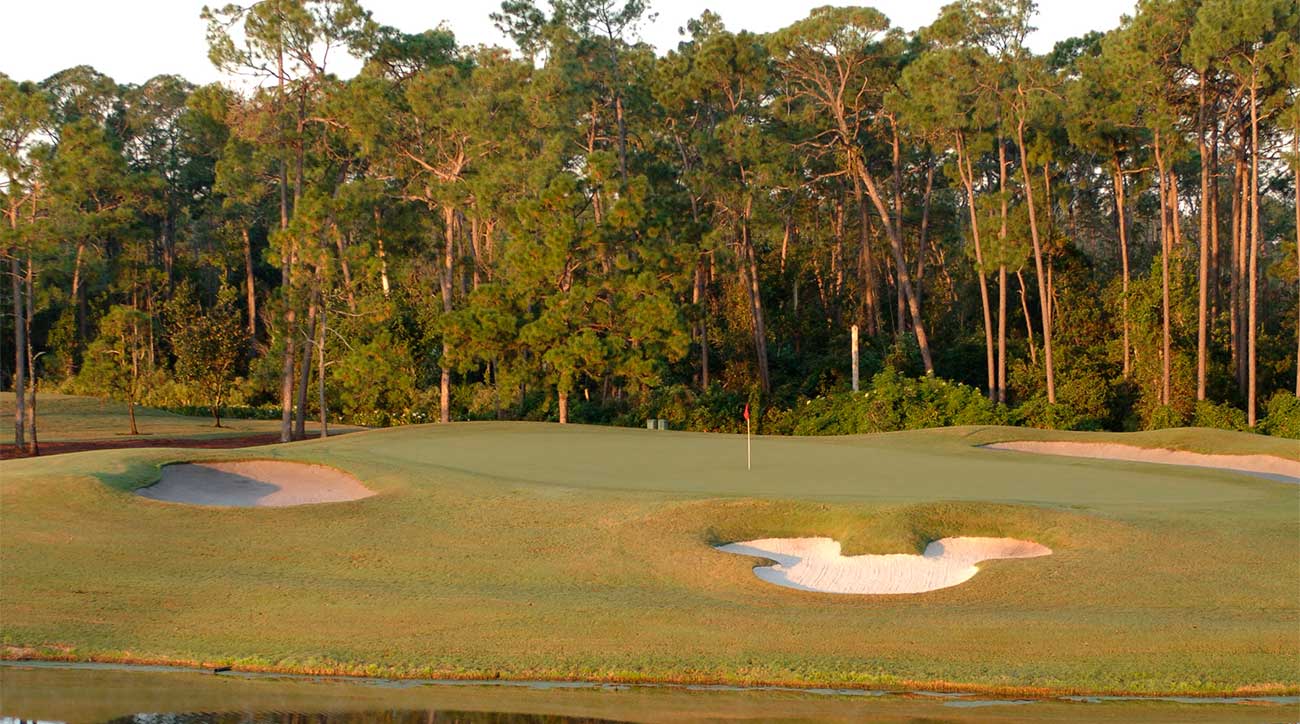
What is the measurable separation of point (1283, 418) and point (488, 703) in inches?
1455

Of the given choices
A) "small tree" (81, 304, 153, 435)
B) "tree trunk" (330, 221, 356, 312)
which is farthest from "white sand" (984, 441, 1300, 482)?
"small tree" (81, 304, 153, 435)

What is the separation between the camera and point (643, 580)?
14.9m

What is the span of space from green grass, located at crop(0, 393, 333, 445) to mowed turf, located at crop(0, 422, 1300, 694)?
2379cm

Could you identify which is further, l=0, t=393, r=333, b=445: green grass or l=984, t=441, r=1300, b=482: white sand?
l=0, t=393, r=333, b=445: green grass

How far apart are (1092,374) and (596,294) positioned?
19625 mm

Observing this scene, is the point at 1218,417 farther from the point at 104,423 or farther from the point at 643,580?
the point at 104,423

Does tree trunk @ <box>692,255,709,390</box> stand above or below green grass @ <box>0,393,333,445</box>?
above

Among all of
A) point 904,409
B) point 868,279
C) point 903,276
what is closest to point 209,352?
point 904,409

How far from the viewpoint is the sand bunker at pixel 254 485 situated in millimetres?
19281

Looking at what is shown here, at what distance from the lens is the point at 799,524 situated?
17.2m

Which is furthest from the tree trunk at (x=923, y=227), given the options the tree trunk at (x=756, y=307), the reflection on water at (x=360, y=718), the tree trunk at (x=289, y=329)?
the reflection on water at (x=360, y=718)

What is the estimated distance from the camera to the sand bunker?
19281mm

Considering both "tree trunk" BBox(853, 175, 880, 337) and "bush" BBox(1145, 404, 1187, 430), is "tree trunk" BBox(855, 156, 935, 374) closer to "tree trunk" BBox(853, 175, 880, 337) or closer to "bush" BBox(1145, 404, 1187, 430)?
"tree trunk" BBox(853, 175, 880, 337)

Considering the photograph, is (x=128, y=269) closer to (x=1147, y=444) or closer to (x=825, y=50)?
(x=825, y=50)
